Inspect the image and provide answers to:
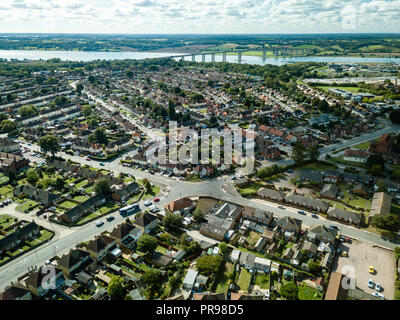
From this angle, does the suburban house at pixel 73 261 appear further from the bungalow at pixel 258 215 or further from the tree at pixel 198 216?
A: the bungalow at pixel 258 215

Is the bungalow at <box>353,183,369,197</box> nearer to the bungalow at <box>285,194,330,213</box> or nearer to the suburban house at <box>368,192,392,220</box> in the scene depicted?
the suburban house at <box>368,192,392,220</box>

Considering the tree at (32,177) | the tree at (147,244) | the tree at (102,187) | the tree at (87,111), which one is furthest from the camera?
the tree at (87,111)

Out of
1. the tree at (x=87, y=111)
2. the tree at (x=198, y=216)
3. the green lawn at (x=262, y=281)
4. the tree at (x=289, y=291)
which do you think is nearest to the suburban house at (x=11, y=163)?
the tree at (x=87, y=111)

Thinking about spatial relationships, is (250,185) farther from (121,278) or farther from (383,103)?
(383,103)

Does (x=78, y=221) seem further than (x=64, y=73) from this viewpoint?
No

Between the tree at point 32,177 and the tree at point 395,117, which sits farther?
the tree at point 395,117
